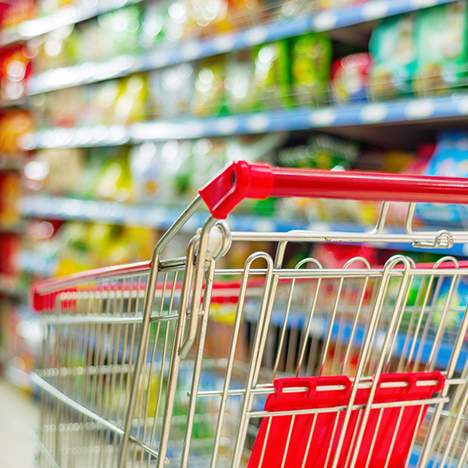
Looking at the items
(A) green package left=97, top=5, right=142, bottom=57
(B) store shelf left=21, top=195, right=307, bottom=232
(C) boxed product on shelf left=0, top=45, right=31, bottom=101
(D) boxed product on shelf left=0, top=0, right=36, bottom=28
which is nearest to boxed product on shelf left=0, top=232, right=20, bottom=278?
(B) store shelf left=21, top=195, right=307, bottom=232

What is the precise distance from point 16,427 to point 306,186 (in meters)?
3.61

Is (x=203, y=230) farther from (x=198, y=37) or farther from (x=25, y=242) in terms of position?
(x=25, y=242)

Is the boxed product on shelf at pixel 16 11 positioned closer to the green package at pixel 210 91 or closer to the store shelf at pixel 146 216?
the store shelf at pixel 146 216

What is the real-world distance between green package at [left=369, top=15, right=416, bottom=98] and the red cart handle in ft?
4.76

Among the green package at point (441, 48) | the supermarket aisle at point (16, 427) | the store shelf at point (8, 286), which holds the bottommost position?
the supermarket aisle at point (16, 427)

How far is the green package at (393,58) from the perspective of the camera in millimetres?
2475

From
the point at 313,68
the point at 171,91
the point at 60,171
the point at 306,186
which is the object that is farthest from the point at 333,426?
the point at 60,171

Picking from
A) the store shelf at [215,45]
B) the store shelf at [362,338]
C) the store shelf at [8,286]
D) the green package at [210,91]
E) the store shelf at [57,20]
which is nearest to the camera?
the store shelf at [362,338]

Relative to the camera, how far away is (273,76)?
3059 millimetres

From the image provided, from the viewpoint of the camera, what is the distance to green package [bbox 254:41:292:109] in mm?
2992

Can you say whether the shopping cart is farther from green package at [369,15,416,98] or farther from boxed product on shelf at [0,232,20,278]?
boxed product on shelf at [0,232,20,278]

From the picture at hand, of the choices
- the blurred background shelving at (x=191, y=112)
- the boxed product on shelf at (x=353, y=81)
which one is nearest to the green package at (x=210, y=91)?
the blurred background shelving at (x=191, y=112)

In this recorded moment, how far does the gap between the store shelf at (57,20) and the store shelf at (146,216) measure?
3.71ft

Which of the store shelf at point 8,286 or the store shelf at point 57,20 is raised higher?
the store shelf at point 57,20
